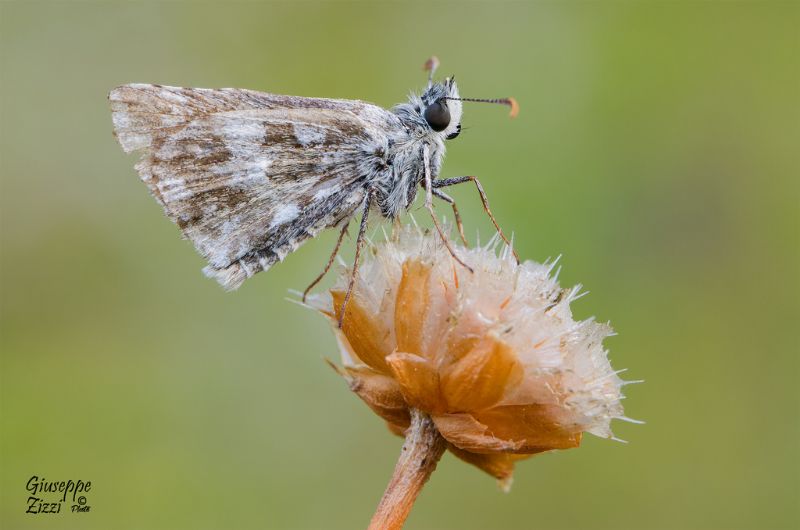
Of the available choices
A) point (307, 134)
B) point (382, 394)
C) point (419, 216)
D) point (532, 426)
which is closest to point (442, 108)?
point (307, 134)

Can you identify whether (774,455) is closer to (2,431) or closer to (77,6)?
(2,431)

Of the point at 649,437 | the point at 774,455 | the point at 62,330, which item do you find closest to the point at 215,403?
the point at 62,330

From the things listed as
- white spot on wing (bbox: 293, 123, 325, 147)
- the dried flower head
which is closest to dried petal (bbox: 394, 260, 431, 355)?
the dried flower head

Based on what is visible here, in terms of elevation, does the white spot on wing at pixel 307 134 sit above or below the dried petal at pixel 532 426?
above

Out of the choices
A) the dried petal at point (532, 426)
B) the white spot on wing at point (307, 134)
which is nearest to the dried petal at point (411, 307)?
the dried petal at point (532, 426)

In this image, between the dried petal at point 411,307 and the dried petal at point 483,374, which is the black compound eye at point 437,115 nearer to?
the dried petal at point 411,307

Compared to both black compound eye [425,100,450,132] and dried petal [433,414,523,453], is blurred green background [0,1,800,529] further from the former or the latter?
dried petal [433,414,523,453]

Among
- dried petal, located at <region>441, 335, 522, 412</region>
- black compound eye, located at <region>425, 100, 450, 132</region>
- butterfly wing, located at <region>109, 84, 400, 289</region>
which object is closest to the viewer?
dried petal, located at <region>441, 335, 522, 412</region>
